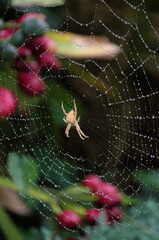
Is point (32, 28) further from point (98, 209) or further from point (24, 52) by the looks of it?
point (98, 209)

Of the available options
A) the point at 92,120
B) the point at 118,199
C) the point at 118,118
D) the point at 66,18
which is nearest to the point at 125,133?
the point at 118,118

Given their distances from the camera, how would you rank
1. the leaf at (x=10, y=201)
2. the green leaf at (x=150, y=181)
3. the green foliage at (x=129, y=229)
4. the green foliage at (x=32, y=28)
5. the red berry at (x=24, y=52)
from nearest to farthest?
the green foliage at (x=32, y=28), the red berry at (x=24, y=52), the green foliage at (x=129, y=229), the leaf at (x=10, y=201), the green leaf at (x=150, y=181)

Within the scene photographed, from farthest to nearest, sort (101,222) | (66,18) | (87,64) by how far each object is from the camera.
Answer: (87,64), (66,18), (101,222)

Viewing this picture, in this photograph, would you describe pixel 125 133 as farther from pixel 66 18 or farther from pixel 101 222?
pixel 101 222

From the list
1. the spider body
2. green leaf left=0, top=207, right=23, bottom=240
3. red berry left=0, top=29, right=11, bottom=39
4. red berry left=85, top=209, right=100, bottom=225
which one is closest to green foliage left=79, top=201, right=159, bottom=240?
red berry left=85, top=209, right=100, bottom=225

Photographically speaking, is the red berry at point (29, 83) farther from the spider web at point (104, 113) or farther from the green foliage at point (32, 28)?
the spider web at point (104, 113)

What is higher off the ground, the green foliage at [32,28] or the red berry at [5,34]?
the red berry at [5,34]

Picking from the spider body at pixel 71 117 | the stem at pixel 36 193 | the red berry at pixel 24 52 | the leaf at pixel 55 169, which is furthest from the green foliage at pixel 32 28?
the leaf at pixel 55 169
